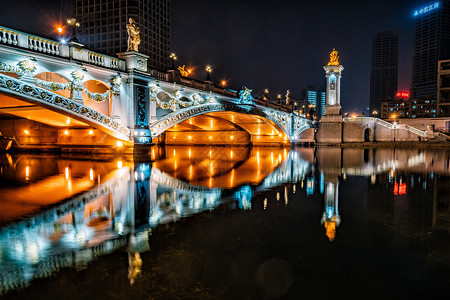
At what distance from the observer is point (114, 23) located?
80375 millimetres

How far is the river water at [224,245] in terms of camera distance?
3459 millimetres

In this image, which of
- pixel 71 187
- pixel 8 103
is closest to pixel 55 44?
pixel 8 103

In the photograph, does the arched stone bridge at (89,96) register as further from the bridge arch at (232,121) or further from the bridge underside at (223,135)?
the bridge underside at (223,135)

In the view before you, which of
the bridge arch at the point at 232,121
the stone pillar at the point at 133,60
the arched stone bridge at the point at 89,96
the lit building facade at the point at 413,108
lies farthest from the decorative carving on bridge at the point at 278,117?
the lit building facade at the point at 413,108

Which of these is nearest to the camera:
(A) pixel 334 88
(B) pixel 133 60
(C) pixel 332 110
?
(B) pixel 133 60

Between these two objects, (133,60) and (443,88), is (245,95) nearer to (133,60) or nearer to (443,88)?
(133,60)

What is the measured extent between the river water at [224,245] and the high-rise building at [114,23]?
7986cm

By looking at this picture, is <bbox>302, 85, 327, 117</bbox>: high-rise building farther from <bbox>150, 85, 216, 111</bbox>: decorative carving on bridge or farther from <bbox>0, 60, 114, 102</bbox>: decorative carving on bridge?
<bbox>0, 60, 114, 102</bbox>: decorative carving on bridge

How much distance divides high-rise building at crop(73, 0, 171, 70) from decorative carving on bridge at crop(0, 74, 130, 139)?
66115 millimetres

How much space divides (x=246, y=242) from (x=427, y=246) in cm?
283

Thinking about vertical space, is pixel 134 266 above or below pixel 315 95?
below

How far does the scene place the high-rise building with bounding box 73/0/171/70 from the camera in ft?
262

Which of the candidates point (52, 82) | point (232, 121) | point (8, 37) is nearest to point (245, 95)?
point (232, 121)

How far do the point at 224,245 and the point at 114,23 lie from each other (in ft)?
290
